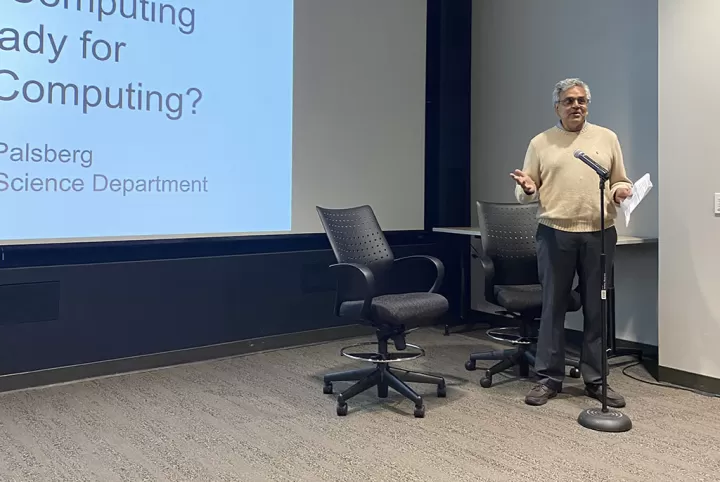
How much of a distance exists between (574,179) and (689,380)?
130cm

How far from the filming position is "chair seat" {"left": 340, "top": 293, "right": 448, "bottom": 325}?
3.14 meters

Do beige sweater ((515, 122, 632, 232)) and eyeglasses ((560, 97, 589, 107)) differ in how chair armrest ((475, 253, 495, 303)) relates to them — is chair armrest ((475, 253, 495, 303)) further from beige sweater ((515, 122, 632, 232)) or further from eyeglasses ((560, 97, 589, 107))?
eyeglasses ((560, 97, 589, 107))

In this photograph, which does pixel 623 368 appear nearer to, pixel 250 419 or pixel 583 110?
pixel 583 110

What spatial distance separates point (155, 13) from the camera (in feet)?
12.6

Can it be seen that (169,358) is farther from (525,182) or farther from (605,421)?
(605,421)

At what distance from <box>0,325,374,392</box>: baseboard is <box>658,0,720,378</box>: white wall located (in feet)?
Result: 7.05

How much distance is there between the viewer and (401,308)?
316 centimetres

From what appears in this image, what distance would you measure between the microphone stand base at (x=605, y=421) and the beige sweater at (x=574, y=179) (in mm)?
832

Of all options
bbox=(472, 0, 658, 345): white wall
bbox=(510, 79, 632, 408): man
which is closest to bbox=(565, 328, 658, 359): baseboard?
bbox=(472, 0, 658, 345): white wall

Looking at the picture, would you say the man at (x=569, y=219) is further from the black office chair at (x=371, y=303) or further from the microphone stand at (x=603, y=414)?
the black office chair at (x=371, y=303)

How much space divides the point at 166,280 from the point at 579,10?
3.25 metres

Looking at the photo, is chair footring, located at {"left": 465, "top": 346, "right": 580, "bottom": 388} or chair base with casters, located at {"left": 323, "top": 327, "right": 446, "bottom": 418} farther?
chair footring, located at {"left": 465, "top": 346, "right": 580, "bottom": 388}

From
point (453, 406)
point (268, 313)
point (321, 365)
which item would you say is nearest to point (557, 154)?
point (453, 406)

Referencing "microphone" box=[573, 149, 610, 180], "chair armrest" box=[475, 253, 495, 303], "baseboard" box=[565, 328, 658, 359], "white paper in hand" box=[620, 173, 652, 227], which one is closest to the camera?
"microphone" box=[573, 149, 610, 180]
